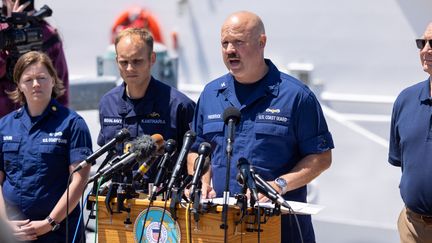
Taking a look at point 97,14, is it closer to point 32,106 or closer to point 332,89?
point 332,89

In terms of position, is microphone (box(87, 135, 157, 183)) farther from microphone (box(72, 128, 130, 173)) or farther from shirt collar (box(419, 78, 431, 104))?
shirt collar (box(419, 78, 431, 104))

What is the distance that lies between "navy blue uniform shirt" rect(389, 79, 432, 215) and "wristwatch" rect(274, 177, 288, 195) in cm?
68

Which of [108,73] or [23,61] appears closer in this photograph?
[23,61]

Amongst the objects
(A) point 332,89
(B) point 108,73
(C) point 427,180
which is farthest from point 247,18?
(B) point 108,73

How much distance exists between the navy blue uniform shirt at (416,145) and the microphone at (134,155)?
1364 millimetres

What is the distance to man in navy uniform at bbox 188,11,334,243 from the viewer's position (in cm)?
448

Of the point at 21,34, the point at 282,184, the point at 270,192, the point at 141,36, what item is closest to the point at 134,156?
the point at 270,192

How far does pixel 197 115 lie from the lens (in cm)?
480

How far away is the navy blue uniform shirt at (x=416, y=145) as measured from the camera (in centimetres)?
452

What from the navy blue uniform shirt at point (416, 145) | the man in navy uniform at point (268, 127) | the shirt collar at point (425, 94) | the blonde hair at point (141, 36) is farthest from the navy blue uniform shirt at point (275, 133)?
Answer: the blonde hair at point (141, 36)

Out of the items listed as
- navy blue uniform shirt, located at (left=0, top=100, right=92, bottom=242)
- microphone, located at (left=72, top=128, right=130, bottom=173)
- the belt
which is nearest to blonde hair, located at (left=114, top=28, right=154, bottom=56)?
navy blue uniform shirt, located at (left=0, top=100, right=92, bottom=242)

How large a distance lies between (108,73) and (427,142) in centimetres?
419

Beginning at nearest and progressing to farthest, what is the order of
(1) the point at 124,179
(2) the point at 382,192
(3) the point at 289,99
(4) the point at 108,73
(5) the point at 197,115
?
(1) the point at 124,179 → (3) the point at 289,99 → (5) the point at 197,115 → (2) the point at 382,192 → (4) the point at 108,73

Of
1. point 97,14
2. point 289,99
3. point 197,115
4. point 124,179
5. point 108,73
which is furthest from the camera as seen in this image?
point 97,14
